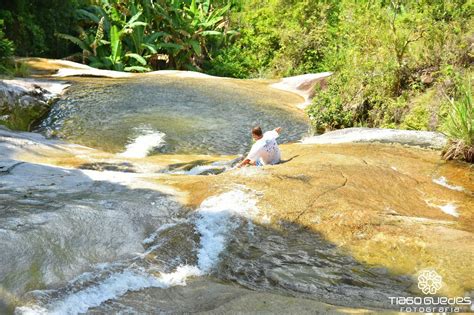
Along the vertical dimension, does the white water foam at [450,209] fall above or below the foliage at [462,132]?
below

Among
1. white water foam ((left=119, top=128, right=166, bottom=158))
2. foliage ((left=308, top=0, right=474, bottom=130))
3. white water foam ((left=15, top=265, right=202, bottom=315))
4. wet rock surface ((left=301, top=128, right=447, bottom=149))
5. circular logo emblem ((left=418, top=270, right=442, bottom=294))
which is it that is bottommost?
white water foam ((left=119, top=128, right=166, bottom=158))

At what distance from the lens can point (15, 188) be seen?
550cm

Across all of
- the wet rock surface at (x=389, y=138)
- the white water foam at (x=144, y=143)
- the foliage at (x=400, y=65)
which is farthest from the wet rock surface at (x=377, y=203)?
the foliage at (x=400, y=65)

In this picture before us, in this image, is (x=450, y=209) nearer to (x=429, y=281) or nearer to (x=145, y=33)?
(x=429, y=281)

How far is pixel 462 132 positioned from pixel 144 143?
661 centimetres

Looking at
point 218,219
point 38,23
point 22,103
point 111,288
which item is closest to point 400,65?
point 218,219

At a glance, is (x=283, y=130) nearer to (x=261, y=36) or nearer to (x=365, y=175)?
(x=365, y=175)

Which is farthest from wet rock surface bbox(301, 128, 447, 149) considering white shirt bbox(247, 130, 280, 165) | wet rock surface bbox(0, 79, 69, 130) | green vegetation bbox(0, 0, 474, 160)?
wet rock surface bbox(0, 79, 69, 130)

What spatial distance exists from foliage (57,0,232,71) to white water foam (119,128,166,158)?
1125cm

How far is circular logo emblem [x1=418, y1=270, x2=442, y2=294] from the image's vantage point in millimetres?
4234

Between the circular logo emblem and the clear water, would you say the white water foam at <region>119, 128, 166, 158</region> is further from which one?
the circular logo emblem

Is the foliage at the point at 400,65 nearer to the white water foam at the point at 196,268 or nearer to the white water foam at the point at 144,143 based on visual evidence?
the white water foam at the point at 144,143

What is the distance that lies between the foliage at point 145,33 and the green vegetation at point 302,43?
0.17ft

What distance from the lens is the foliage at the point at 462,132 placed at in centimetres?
843
